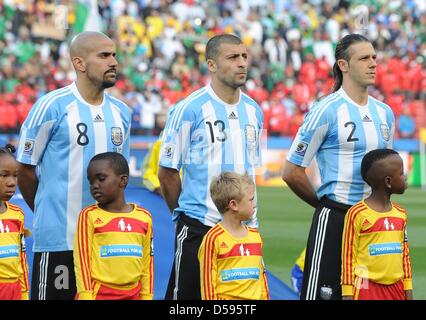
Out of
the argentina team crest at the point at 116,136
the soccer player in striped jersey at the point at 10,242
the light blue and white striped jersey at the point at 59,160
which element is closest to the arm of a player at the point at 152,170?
the argentina team crest at the point at 116,136

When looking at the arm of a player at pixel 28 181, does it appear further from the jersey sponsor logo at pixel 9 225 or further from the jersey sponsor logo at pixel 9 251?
the jersey sponsor logo at pixel 9 251

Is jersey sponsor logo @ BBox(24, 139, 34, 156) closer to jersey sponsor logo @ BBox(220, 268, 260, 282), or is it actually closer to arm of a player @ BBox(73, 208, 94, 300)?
arm of a player @ BBox(73, 208, 94, 300)

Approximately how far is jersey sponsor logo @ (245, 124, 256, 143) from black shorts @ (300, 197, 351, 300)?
0.59m

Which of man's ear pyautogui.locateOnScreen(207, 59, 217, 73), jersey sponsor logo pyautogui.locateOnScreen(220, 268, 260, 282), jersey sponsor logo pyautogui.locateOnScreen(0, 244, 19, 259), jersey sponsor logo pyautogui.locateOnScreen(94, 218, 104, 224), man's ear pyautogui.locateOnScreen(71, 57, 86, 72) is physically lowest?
jersey sponsor logo pyautogui.locateOnScreen(220, 268, 260, 282)

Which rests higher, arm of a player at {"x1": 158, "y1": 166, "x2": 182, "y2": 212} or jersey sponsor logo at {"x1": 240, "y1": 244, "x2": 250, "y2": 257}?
arm of a player at {"x1": 158, "y1": 166, "x2": 182, "y2": 212}

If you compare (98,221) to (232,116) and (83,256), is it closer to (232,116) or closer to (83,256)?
(83,256)

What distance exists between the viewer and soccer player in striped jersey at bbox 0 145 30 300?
18.7 feet

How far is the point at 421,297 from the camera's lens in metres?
9.07

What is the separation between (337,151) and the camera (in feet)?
20.9

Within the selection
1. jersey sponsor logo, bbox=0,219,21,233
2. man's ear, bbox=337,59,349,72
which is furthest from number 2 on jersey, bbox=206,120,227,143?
jersey sponsor logo, bbox=0,219,21,233

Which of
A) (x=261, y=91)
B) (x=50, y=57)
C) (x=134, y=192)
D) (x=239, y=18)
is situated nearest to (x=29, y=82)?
(x=50, y=57)

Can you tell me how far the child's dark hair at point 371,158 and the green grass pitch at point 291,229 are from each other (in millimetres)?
3264

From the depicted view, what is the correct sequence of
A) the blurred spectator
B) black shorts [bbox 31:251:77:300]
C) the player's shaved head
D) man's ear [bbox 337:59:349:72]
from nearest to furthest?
1. black shorts [bbox 31:251:77:300]
2. the player's shaved head
3. man's ear [bbox 337:59:349:72]
4. the blurred spectator
